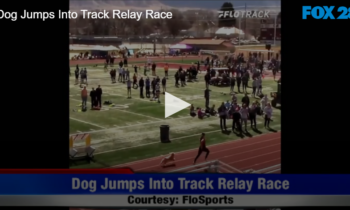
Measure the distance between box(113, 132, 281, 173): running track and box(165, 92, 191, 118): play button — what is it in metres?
0.34

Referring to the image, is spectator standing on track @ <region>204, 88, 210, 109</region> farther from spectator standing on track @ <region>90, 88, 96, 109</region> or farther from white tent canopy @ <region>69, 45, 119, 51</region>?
spectator standing on track @ <region>90, 88, 96, 109</region>

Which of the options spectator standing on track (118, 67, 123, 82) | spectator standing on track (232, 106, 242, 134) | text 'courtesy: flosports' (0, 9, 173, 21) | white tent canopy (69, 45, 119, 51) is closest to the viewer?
text 'courtesy: flosports' (0, 9, 173, 21)

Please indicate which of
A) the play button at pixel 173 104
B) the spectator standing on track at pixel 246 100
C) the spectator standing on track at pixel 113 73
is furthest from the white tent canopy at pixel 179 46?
the spectator standing on track at pixel 246 100

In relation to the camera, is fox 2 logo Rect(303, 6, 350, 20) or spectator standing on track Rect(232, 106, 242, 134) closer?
fox 2 logo Rect(303, 6, 350, 20)

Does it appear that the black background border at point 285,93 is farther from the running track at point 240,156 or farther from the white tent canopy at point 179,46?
the white tent canopy at point 179,46

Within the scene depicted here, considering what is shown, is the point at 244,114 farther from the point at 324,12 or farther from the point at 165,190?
the point at 324,12

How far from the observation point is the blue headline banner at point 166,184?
4.42m

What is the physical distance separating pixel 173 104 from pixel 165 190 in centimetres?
69

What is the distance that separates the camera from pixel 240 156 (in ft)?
15.2

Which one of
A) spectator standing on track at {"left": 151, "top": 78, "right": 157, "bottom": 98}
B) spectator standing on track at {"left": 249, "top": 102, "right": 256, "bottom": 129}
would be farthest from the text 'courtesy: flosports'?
spectator standing on track at {"left": 249, "top": 102, "right": 256, "bottom": 129}

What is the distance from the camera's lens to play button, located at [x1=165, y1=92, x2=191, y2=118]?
4.62 metres

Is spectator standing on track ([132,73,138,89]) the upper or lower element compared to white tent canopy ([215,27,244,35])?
lower

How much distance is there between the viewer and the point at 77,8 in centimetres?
443

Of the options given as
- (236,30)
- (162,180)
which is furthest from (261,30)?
(162,180)
